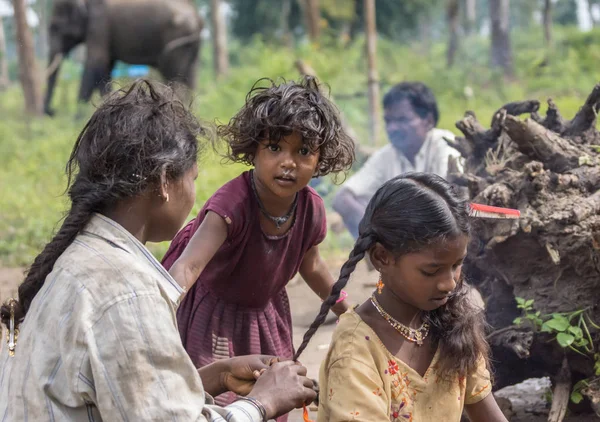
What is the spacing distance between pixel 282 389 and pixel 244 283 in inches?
39.2

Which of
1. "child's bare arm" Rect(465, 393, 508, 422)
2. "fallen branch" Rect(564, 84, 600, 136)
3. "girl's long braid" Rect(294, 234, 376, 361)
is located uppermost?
"fallen branch" Rect(564, 84, 600, 136)

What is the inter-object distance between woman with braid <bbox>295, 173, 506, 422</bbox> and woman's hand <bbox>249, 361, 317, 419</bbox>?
0.22 ft

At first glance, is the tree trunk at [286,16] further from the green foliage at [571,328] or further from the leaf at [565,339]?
the leaf at [565,339]

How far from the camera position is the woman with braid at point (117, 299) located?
184cm

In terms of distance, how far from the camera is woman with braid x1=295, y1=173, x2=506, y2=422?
2.25 m

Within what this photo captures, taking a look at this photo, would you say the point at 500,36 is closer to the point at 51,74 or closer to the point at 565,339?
the point at 51,74

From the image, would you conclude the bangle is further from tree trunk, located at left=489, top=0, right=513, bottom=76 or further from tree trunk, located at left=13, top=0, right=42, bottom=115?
tree trunk, located at left=489, top=0, right=513, bottom=76

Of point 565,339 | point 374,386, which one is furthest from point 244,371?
point 565,339

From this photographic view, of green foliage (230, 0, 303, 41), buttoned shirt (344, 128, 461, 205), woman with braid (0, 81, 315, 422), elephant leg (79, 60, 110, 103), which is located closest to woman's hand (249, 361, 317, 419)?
woman with braid (0, 81, 315, 422)

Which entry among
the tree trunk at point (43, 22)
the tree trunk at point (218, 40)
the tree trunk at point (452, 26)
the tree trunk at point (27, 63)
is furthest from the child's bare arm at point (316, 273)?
the tree trunk at point (43, 22)

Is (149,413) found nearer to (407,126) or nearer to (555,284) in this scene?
(555,284)

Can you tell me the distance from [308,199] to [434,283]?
1.06m

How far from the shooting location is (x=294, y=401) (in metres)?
2.30

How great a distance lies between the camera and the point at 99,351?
5.97 feet
